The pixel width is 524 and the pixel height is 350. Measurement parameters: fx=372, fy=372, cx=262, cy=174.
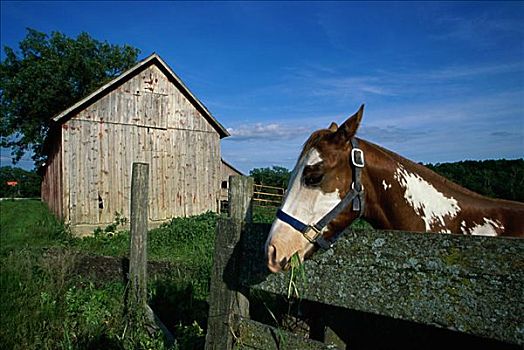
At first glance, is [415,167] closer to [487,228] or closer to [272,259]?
[487,228]

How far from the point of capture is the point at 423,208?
262 cm

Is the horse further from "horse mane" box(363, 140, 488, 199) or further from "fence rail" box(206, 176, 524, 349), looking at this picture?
"fence rail" box(206, 176, 524, 349)

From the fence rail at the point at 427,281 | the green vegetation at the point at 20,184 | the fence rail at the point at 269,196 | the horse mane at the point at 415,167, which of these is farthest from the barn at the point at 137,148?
the green vegetation at the point at 20,184

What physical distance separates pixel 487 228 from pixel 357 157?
49.9 inches

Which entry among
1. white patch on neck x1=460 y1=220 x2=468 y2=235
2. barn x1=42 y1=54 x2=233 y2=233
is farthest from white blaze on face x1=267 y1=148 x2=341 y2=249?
barn x1=42 y1=54 x2=233 y2=233

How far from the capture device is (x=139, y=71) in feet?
45.6

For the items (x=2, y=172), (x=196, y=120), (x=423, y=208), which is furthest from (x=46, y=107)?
(x=2, y=172)

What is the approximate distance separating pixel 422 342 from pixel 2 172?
265 ft

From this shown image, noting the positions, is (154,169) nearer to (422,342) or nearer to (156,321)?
(156,321)

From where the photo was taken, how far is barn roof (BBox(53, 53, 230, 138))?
12.3 m

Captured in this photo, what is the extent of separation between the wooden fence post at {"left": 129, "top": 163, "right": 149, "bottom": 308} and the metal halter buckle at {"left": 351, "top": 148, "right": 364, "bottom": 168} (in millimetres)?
3043

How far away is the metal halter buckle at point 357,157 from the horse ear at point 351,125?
12 cm

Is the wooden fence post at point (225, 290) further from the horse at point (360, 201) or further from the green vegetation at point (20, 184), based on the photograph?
the green vegetation at point (20, 184)

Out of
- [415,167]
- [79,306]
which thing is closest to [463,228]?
[415,167]
